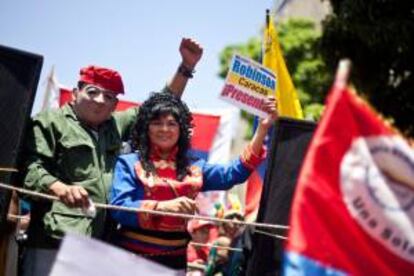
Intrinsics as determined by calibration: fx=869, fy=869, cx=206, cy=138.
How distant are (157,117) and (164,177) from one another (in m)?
0.33

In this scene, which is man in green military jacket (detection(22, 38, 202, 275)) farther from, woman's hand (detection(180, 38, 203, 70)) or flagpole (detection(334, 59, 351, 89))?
flagpole (detection(334, 59, 351, 89))

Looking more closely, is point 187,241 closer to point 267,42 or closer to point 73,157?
point 73,157

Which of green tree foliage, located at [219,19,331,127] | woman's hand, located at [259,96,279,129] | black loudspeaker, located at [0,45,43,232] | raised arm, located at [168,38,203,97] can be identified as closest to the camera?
black loudspeaker, located at [0,45,43,232]

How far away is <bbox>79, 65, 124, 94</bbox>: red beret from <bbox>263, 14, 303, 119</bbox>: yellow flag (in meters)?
1.48

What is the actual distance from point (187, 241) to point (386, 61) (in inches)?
246

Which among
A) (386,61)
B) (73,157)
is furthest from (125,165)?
(386,61)

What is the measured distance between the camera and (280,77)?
6.21 metres

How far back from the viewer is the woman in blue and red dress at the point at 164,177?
13.9 feet

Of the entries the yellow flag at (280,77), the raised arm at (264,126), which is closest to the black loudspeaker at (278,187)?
the raised arm at (264,126)

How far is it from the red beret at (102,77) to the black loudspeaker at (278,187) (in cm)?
90

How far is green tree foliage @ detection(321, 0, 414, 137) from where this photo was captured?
9.88 metres

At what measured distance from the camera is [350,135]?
9.23 ft

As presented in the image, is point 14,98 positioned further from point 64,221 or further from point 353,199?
point 353,199

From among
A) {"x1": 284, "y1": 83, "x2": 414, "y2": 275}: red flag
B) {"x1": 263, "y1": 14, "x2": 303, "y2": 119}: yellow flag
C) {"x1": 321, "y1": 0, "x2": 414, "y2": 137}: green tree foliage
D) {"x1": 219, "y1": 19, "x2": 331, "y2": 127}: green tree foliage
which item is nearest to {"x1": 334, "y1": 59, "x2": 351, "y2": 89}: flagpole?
{"x1": 284, "y1": 83, "x2": 414, "y2": 275}: red flag
